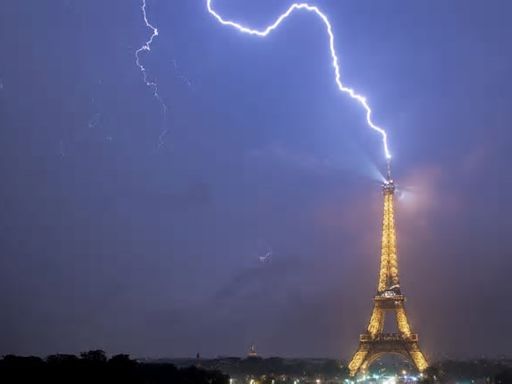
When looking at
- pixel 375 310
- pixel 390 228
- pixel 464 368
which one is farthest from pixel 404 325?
pixel 464 368

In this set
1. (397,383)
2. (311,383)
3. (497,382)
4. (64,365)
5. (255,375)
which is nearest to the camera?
(64,365)

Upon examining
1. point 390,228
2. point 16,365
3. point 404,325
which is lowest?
point 16,365

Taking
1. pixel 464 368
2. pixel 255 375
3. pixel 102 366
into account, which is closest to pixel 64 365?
pixel 102 366

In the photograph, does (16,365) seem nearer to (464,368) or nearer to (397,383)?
(397,383)

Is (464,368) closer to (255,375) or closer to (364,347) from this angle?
(255,375)

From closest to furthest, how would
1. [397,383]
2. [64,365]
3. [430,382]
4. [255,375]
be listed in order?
[64,365] < [430,382] < [397,383] < [255,375]

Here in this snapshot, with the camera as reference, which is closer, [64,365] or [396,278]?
[64,365]

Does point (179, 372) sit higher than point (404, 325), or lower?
lower
